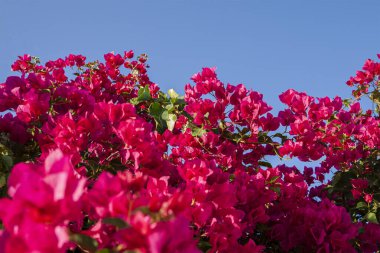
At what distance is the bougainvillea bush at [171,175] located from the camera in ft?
2.92

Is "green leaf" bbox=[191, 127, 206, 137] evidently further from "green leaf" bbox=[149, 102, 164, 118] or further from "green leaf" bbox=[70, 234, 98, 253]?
"green leaf" bbox=[70, 234, 98, 253]

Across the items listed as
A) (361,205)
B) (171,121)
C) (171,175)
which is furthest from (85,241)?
(361,205)

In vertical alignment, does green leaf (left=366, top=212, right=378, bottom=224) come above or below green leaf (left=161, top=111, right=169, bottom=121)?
below

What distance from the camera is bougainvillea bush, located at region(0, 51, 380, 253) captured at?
89 cm

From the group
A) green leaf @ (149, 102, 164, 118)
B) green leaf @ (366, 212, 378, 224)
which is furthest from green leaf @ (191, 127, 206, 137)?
green leaf @ (366, 212, 378, 224)

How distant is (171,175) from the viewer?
2.38m

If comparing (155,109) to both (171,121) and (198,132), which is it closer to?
(171,121)

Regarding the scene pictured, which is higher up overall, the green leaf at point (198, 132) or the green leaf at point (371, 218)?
the green leaf at point (198, 132)

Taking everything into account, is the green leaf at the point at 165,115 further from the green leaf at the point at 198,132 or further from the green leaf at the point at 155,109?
the green leaf at the point at 198,132

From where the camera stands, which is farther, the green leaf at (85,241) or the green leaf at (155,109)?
the green leaf at (155,109)

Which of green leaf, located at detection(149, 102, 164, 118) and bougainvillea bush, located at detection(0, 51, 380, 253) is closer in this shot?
bougainvillea bush, located at detection(0, 51, 380, 253)

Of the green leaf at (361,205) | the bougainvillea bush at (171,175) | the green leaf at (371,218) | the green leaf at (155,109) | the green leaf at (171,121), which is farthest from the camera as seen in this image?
the green leaf at (361,205)

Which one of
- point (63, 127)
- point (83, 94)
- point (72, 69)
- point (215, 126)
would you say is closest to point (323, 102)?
point (215, 126)

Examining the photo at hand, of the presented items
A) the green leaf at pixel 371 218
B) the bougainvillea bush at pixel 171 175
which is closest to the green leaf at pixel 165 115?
the bougainvillea bush at pixel 171 175
